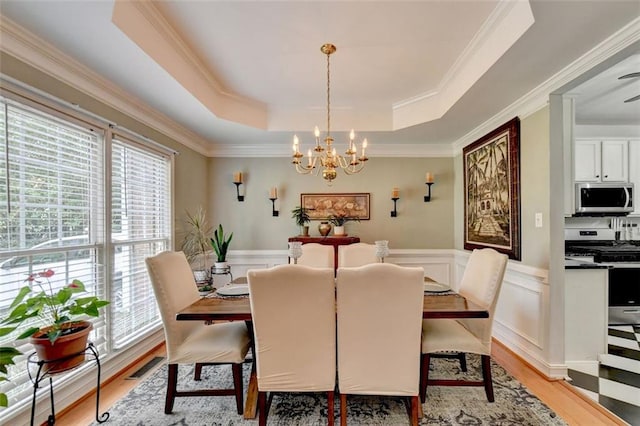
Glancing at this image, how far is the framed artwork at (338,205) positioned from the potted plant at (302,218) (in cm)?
9

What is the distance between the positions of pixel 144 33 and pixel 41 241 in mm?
1439

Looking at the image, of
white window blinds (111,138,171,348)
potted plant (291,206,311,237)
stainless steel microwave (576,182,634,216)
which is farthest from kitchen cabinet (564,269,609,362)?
white window blinds (111,138,171,348)

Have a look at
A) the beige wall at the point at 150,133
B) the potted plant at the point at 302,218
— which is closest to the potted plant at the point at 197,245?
the beige wall at the point at 150,133

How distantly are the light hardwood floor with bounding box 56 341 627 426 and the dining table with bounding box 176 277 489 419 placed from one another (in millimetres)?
839

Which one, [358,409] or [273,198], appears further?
[273,198]

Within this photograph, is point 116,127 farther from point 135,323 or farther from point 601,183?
A: point 601,183

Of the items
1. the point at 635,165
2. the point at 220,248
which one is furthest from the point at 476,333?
the point at 635,165

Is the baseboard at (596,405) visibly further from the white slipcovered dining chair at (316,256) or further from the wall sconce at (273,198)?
the wall sconce at (273,198)

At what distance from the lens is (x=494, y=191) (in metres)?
3.06

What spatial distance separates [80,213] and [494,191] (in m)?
3.71

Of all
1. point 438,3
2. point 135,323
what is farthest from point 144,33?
point 135,323

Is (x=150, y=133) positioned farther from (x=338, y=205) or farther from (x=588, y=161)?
(x=588, y=161)

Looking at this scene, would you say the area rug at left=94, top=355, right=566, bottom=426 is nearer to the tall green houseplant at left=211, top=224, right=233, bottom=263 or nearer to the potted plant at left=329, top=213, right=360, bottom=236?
the tall green houseplant at left=211, top=224, right=233, bottom=263

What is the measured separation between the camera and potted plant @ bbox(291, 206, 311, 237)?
12.9ft
